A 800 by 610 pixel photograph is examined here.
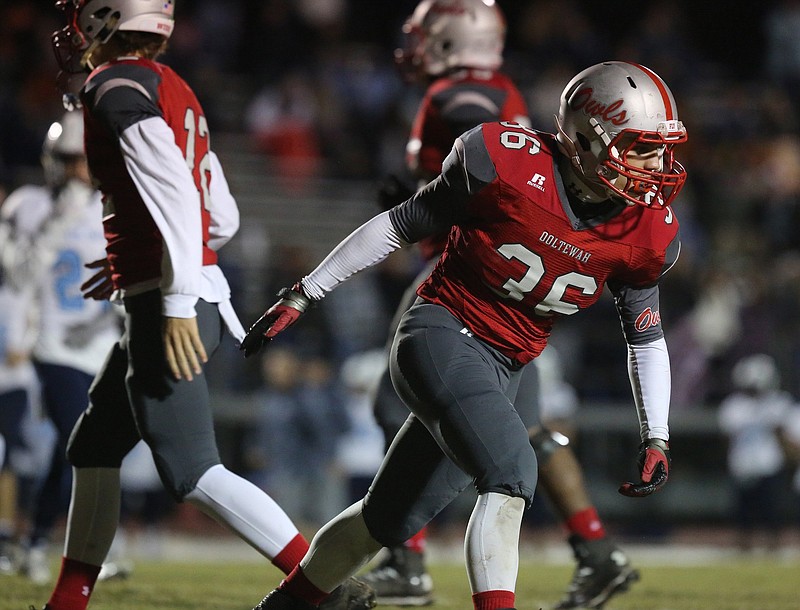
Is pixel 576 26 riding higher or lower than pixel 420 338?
lower

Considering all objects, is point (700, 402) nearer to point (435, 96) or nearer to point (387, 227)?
point (435, 96)

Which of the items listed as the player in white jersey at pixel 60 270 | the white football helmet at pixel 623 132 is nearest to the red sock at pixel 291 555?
the white football helmet at pixel 623 132

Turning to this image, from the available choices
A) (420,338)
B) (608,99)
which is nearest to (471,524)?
(420,338)

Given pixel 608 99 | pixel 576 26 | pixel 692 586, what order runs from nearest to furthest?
pixel 608 99, pixel 692 586, pixel 576 26

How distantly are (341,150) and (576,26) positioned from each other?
10.5 feet

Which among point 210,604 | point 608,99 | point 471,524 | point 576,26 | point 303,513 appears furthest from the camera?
point 576,26

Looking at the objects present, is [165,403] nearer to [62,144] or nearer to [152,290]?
[152,290]

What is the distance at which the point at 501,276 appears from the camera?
3.46 m

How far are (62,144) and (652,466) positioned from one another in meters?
3.23

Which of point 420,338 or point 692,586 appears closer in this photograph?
point 420,338

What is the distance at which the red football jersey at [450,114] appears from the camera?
4.90 m

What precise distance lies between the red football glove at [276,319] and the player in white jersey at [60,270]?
2297mm

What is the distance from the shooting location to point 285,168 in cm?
1202

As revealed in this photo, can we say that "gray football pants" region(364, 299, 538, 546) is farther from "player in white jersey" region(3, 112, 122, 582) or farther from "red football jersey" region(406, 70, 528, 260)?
"player in white jersey" region(3, 112, 122, 582)
